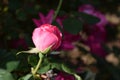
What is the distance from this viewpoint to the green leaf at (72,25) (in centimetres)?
162

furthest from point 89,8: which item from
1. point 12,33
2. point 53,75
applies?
point 53,75

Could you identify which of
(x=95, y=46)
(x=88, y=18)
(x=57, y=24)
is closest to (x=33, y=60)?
(x=57, y=24)

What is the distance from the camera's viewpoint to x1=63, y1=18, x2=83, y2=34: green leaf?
1621mm

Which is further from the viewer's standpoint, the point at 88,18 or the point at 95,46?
the point at 95,46

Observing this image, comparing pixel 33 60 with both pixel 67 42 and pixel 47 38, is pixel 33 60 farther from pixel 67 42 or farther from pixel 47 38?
pixel 67 42

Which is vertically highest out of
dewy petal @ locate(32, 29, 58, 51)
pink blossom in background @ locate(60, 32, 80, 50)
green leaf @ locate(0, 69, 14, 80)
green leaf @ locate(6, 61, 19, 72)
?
dewy petal @ locate(32, 29, 58, 51)

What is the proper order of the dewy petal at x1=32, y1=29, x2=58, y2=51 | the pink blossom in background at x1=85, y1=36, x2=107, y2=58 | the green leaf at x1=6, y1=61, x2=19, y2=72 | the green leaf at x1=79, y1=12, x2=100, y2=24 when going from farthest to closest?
1. the pink blossom in background at x1=85, y1=36, x2=107, y2=58
2. the green leaf at x1=79, y1=12, x2=100, y2=24
3. the green leaf at x1=6, y1=61, x2=19, y2=72
4. the dewy petal at x1=32, y1=29, x2=58, y2=51

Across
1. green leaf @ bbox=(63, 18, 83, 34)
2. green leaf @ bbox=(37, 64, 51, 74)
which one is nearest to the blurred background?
green leaf @ bbox=(63, 18, 83, 34)

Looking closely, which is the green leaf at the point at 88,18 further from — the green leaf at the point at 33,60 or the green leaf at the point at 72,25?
the green leaf at the point at 33,60

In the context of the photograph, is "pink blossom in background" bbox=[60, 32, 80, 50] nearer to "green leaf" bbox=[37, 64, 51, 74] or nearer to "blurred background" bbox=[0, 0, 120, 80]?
"blurred background" bbox=[0, 0, 120, 80]

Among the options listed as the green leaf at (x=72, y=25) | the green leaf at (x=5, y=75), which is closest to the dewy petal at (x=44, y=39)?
the green leaf at (x=5, y=75)

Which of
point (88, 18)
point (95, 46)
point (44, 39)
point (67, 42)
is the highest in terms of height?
point (44, 39)

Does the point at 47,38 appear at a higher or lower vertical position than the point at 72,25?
higher

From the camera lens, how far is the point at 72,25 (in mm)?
1646
